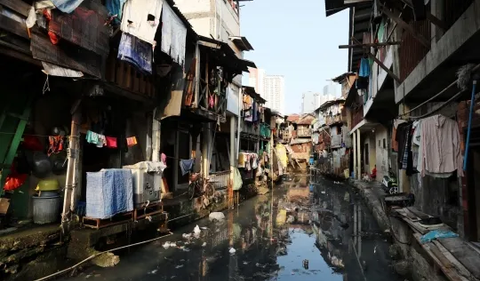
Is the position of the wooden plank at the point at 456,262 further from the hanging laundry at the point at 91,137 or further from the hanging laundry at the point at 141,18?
the hanging laundry at the point at 91,137

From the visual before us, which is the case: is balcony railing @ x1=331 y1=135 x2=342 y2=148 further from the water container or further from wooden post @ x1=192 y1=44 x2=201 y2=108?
the water container

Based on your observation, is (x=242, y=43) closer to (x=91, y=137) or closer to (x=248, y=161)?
(x=248, y=161)

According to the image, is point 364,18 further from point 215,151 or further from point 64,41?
point 64,41

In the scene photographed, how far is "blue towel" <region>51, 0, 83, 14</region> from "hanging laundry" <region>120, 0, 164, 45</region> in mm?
1758

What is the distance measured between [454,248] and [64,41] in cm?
890

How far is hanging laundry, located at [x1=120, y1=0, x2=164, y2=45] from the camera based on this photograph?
8.39 metres

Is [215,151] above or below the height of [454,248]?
above

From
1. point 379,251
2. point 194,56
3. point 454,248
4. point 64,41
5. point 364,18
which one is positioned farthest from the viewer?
point 364,18

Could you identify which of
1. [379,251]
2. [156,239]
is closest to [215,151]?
[156,239]

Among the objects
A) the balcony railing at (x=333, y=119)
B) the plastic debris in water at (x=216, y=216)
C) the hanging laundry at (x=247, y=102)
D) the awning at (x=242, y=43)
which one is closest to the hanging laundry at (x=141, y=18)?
the plastic debris in water at (x=216, y=216)

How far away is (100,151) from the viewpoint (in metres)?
11.4

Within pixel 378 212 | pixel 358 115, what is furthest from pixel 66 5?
pixel 358 115

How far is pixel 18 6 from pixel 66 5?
84 centimetres

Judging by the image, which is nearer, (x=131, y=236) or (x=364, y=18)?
(x=131, y=236)
